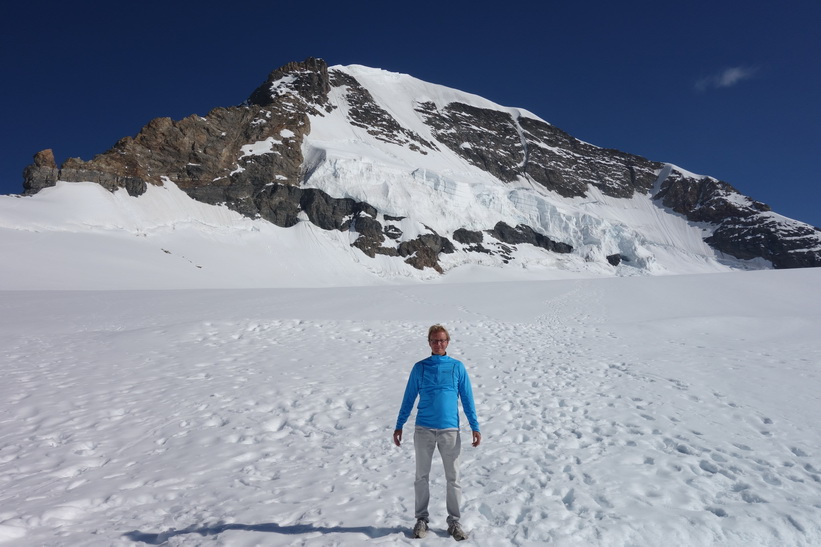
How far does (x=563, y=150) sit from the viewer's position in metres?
124

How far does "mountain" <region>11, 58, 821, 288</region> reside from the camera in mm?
59438

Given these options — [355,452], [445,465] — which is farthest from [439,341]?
[355,452]

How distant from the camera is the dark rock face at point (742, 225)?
9519cm

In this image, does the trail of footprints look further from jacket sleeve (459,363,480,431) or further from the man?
jacket sleeve (459,363,480,431)

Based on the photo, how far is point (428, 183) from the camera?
234 ft

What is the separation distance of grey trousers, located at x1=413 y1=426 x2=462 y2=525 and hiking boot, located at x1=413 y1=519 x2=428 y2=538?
0.04 m

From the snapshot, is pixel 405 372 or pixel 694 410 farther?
pixel 405 372

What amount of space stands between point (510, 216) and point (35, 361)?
7427cm

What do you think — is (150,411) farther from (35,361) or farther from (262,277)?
(262,277)

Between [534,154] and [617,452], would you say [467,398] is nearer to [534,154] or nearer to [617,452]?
[617,452]

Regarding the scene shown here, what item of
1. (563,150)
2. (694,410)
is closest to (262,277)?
(694,410)

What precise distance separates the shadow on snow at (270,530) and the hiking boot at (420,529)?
0.61ft

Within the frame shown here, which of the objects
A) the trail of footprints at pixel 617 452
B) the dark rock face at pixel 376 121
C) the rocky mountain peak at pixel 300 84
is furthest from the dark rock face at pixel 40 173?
the trail of footprints at pixel 617 452

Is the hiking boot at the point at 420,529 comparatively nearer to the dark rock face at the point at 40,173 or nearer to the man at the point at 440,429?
the man at the point at 440,429
